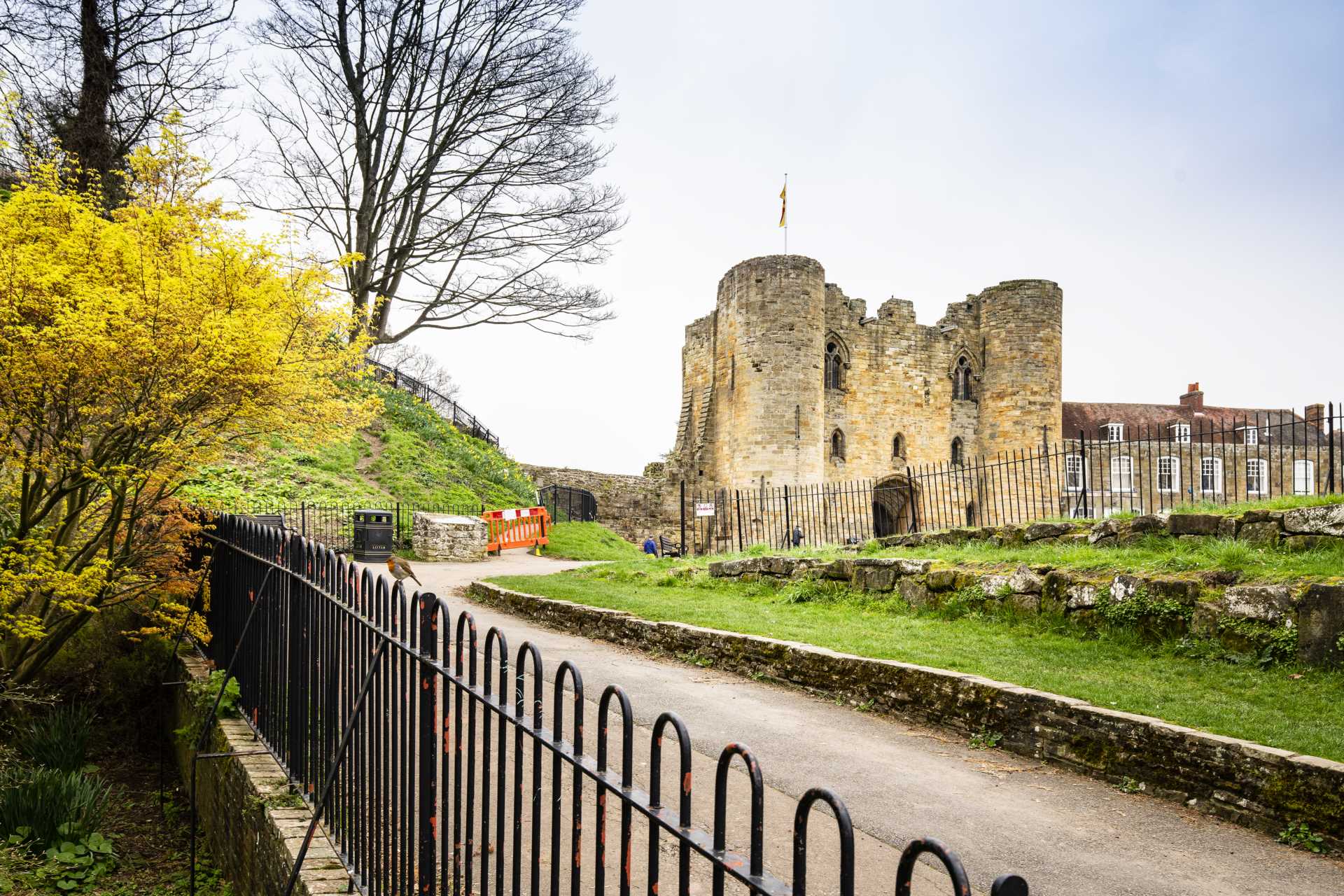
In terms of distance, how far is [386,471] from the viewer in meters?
23.9

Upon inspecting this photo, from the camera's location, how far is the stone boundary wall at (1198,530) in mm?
7574

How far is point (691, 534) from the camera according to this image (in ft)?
105

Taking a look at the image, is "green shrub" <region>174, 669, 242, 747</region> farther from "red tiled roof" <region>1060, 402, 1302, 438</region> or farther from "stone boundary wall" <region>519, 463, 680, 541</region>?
"red tiled roof" <region>1060, 402, 1302, 438</region>

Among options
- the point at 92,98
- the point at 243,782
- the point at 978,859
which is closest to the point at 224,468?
the point at 92,98

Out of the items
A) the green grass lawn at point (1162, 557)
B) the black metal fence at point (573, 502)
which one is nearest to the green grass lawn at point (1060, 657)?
the green grass lawn at point (1162, 557)

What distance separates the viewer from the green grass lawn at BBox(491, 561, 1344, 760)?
5555 mm

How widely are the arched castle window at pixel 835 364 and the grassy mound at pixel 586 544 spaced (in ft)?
34.4

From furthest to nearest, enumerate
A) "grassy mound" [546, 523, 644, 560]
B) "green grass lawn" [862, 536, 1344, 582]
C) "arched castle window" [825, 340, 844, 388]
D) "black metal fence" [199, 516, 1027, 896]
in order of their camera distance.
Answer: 1. "arched castle window" [825, 340, 844, 388]
2. "grassy mound" [546, 523, 644, 560]
3. "green grass lawn" [862, 536, 1344, 582]
4. "black metal fence" [199, 516, 1027, 896]

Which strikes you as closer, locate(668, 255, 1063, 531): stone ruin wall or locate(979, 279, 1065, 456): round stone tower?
locate(668, 255, 1063, 531): stone ruin wall

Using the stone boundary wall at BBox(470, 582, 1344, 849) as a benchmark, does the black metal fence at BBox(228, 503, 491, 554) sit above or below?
above

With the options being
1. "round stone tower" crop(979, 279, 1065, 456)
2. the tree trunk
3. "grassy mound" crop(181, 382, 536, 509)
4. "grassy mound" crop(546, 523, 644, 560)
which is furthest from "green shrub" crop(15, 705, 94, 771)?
"round stone tower" crop(979, 279, 1065, 456)

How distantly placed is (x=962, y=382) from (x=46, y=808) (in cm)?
3374

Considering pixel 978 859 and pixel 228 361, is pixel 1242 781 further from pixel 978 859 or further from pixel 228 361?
pixel 228 361

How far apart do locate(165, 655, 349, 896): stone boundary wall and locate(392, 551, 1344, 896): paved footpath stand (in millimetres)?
1847
